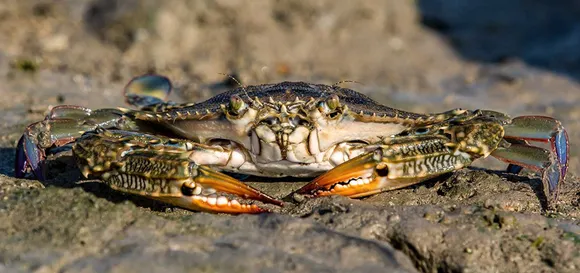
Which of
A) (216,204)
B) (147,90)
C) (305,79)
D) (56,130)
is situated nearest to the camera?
(216,204)

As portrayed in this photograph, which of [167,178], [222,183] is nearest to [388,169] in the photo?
[222,183]

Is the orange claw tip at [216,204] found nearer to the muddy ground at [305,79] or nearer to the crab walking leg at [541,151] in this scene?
the muddy ground at [305,79]

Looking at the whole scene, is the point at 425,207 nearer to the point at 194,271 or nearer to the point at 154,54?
the point at 194,271

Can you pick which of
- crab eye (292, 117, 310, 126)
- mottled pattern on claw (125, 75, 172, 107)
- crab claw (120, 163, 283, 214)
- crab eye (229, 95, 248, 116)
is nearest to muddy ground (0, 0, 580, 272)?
crab claw (120, 163, 283, 214)

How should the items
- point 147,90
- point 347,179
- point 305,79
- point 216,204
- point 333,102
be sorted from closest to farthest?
point 216,204
point 347,179
point 333,102
point 147,90
point 305,79

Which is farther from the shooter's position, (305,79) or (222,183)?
(305,79)

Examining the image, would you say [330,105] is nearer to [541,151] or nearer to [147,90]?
[541,151]

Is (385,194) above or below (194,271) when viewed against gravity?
above

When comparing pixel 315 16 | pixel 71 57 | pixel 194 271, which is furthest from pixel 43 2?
pixel 194 271
